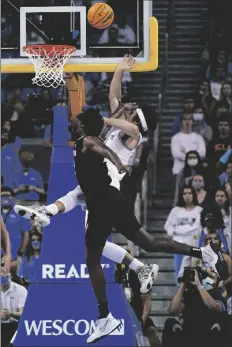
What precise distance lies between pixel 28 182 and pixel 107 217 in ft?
22.6

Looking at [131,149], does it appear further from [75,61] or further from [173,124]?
[173,124]

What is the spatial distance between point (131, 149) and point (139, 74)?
1019cm

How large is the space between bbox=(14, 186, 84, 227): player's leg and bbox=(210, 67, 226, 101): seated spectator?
8.32m

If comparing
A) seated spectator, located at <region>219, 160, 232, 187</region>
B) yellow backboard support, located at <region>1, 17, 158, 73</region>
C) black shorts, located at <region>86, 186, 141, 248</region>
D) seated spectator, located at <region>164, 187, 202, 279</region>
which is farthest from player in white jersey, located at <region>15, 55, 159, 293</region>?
seated spectator, located at <region>219, 160, 232, 187</region>

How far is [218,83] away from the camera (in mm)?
23094

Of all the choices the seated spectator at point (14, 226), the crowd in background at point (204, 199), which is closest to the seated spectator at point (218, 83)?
the crowd in background at point (204, 199)

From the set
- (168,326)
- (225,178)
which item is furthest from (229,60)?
(168,326)

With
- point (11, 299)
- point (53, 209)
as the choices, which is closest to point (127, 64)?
point (53, 209)

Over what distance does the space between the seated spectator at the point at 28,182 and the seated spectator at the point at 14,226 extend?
333 mm

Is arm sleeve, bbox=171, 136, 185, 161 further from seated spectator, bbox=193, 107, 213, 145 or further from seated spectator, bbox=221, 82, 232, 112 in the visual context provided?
seated spectator, bbox=221, 82, 232, 112

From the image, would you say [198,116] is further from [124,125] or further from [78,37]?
[124,125]

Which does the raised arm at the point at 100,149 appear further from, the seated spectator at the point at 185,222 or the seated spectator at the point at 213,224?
the seated spectator at the point at 185,222

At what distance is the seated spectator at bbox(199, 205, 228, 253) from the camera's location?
19109 millimetres

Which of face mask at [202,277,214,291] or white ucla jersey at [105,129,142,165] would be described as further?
face mask at [202,277,214,291]
